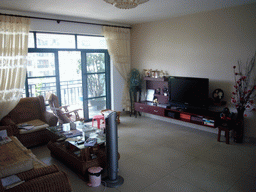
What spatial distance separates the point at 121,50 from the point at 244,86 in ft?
11.8

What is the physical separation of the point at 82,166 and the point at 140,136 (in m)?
2.15

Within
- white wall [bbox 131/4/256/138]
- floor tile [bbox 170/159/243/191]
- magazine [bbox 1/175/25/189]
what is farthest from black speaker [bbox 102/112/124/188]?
white wall [bbox 131/4/256/138]

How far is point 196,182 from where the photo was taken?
326 centimetres

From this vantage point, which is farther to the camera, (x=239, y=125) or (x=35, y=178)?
(x=239, y=125)

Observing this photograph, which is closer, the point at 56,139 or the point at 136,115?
the point at 56,139

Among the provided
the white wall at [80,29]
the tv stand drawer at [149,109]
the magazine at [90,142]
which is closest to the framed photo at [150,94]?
the tv stand drawer at [149,109]

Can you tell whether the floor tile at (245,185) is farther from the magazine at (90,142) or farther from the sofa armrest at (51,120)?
the sofa armrest at (51,120)

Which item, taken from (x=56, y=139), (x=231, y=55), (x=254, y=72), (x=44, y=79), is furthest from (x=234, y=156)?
(x=44, y=79)

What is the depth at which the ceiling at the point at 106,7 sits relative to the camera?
4.22m

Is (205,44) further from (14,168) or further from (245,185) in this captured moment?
(14,168)

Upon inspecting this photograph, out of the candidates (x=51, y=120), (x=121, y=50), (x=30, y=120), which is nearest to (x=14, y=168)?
(x=51, y=120)

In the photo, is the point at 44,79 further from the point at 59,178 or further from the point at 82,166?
the point at 59,178

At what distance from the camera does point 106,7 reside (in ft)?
15.1

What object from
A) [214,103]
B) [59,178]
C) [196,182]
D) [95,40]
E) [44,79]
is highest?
[95,40]
